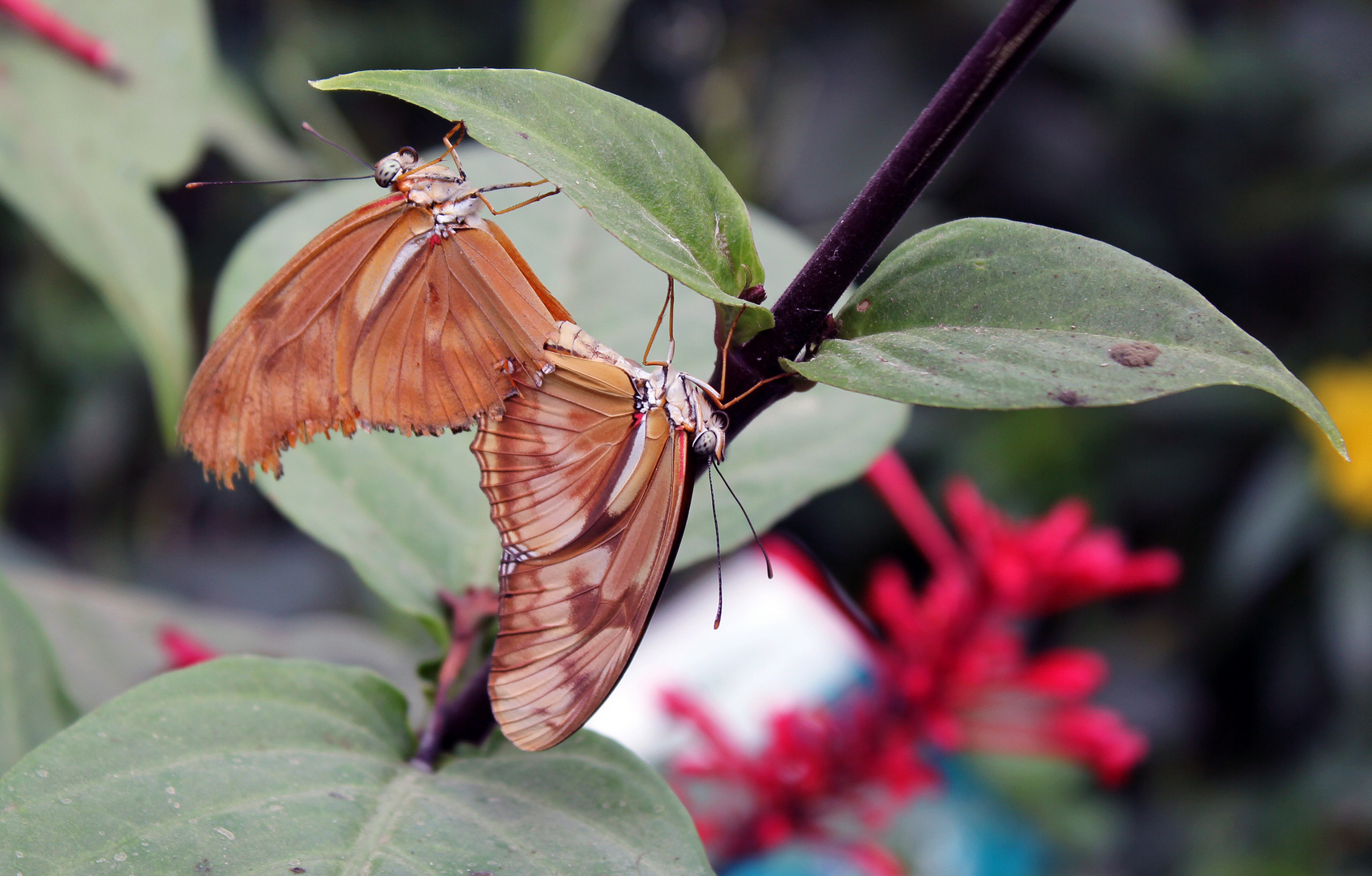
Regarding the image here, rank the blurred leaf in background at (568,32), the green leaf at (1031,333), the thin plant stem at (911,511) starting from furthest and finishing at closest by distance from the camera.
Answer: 1. the blurred leaf in background at (568,32)
2. the thin plant stem at (911,511)
3. the green leaf at (1031,333)

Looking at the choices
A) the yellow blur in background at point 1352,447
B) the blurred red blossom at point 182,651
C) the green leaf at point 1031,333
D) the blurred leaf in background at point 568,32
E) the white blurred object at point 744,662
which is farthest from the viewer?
the yellow blur in background at point 1352,447

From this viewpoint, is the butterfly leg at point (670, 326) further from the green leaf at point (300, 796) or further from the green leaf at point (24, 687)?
the green leaf at point (24, 687)

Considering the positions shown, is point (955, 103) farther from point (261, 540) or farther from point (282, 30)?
point (261, 540)

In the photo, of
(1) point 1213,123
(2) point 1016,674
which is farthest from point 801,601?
(1) point 1213,123

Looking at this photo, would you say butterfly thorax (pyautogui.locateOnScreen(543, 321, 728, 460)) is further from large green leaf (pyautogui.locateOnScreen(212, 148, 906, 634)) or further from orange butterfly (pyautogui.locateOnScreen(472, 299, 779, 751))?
large green leaf (pyautogui.locateOnScreen(212, 148, 906, 634))

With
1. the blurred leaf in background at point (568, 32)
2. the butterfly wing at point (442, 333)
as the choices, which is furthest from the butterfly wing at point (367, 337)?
the blurred leaf in background at point (568, 32)
